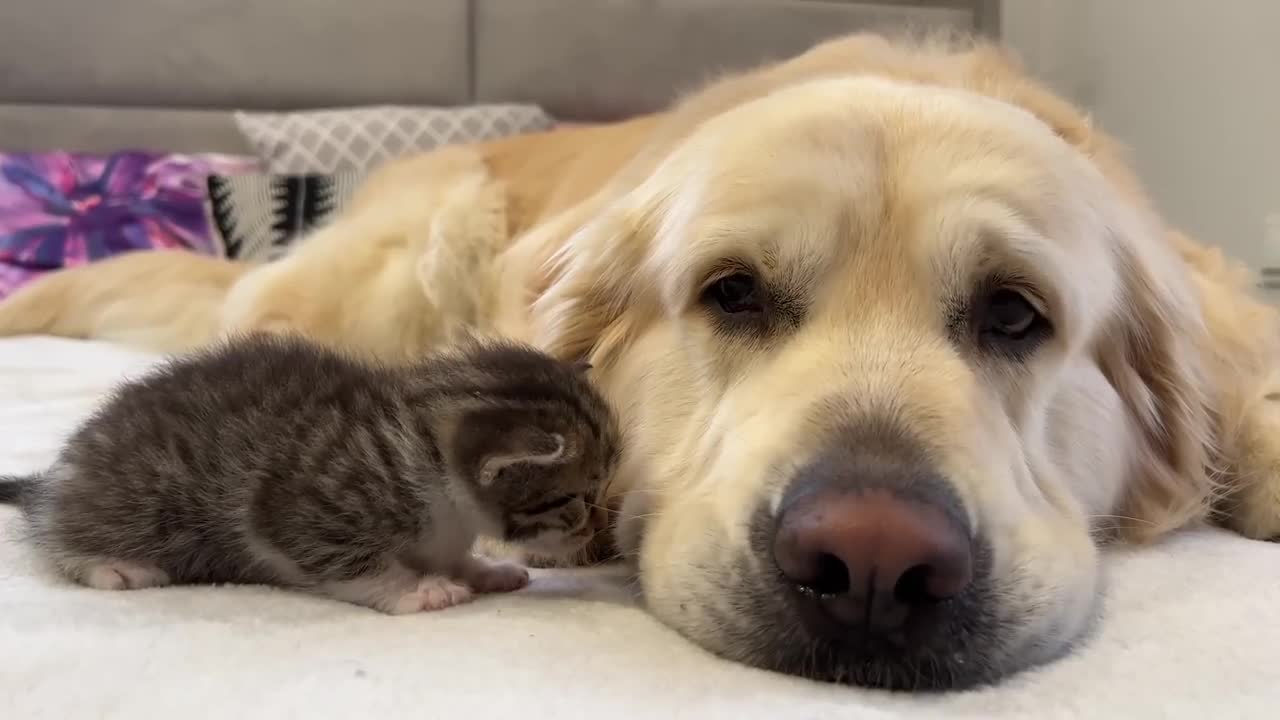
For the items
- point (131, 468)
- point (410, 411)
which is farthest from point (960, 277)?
point (131, 468)

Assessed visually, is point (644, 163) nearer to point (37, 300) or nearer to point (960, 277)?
point (960, 277)

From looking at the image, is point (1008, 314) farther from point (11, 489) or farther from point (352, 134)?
point (352, 134)

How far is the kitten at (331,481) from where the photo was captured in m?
1.32

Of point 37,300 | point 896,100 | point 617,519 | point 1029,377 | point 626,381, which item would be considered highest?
point 896,100

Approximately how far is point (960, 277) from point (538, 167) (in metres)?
1.80

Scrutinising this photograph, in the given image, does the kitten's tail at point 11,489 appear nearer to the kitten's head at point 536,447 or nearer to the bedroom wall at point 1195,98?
the kitten's head at point 536,447

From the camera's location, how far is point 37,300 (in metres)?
3.42

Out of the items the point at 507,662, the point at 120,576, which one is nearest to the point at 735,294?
the point at 507,662

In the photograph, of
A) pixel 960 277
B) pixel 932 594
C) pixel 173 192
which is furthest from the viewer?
pixel 173 192

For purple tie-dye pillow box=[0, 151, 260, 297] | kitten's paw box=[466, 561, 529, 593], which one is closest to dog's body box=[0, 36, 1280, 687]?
kitten's paw box=[466, 561, 529, 593]

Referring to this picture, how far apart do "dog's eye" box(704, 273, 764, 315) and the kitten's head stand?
217 mm

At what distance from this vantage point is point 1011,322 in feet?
4.67

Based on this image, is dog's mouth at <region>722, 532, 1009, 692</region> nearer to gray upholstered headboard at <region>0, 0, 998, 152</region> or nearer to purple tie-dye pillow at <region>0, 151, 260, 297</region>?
purple tie-dye pillow at <region>0, 151, 260, 297</region>

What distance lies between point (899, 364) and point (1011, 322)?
0.25 meters
